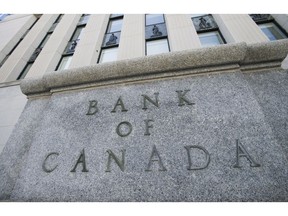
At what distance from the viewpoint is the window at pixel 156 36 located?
8.15m

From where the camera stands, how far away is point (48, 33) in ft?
40.0

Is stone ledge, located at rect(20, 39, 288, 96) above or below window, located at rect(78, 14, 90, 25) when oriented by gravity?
below

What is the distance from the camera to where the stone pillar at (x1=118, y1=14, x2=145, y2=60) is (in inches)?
304

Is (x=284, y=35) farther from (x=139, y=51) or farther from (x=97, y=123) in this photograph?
(x=97, y=123)

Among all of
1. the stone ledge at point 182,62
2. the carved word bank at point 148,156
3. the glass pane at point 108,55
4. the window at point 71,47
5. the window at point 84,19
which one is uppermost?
the window at point 84,19

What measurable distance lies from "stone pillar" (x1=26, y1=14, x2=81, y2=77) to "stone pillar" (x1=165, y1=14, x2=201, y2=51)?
5.53 meters

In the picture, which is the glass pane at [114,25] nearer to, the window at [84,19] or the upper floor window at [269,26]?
the window at [84,19]

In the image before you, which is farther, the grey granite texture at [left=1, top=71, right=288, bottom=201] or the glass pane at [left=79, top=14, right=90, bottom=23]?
the glass pane at [left=79, top=14, right=90, bottom=23]

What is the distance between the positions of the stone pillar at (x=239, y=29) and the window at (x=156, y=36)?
7.68 feet

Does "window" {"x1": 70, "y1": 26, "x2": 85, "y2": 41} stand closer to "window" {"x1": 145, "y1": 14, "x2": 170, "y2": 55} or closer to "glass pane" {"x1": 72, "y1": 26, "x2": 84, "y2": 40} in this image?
"glass pane" {"x1": 72, "y1": 26, "x2": 84, "y2": 40}

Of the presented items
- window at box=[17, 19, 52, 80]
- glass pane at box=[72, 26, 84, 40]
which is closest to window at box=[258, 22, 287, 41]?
glass pane at box=[72, 26, 84, 40]

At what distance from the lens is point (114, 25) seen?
34.8 feet

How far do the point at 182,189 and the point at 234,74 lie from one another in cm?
217

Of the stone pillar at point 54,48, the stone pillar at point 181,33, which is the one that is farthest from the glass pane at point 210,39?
the stone pillar at point 54,48
